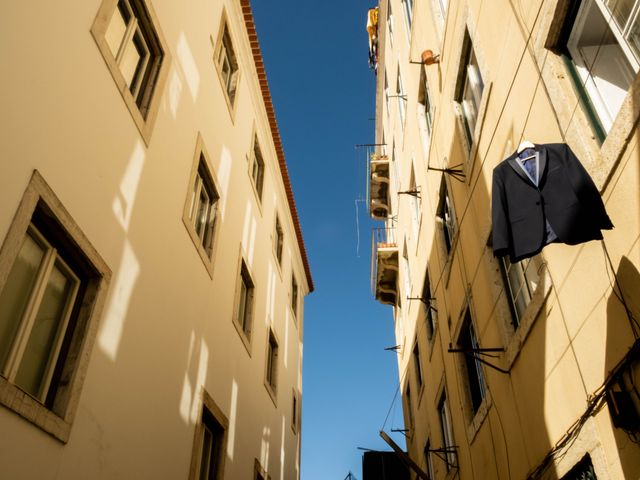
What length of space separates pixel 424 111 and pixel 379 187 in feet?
31.2

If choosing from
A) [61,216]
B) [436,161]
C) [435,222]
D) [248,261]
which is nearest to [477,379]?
[435,222]

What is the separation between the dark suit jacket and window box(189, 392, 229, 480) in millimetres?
5529

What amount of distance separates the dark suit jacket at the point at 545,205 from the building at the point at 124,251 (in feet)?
13.1

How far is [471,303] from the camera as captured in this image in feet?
Answer: 29.0

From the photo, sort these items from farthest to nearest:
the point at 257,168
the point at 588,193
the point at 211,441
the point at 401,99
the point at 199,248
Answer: the point at 401,99, the point at 257,168, the point at 211,441, the point at 199,248, the point at 588,193

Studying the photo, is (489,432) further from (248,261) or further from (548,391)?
(248,261)

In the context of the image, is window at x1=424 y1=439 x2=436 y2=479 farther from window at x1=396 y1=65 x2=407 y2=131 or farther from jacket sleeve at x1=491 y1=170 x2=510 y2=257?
jacket sleeve at x1=491 y1=170 x2=510 y2=257

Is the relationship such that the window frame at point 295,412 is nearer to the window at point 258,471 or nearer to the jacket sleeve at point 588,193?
the window at point 258,471

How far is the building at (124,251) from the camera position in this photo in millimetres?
4508

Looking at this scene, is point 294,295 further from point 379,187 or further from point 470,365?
point 470,365

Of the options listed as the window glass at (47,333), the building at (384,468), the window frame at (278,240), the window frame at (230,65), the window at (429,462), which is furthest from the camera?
the building at (384,468)

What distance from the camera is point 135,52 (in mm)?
7488

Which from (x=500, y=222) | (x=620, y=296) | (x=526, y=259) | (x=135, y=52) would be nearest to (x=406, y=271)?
(x=526, y=259)

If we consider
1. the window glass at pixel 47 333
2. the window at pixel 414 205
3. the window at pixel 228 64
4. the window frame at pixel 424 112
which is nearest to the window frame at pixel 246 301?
the window at pixel 228 64
